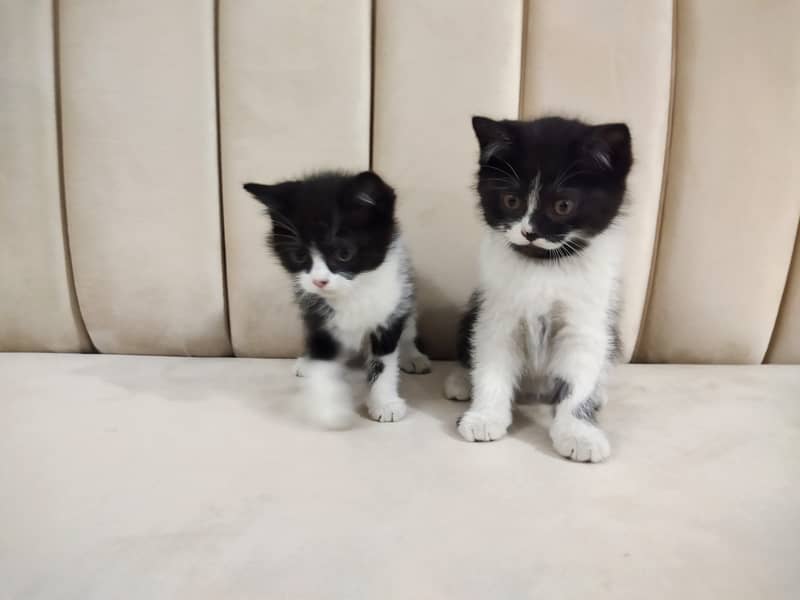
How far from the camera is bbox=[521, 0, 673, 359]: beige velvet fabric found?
4.17 ft

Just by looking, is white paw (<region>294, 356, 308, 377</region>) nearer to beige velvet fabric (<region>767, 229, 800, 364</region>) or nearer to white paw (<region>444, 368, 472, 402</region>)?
white paw (<region>444, 368, 472, 402</region>)

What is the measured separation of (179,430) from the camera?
102 cm

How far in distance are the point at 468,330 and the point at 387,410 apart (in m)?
0.25

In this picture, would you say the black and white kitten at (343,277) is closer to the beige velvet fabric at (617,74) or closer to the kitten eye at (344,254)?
the kitten eye at (344,254)

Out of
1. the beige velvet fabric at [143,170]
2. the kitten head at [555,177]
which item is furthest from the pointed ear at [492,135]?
the beige velvet fabric at [143,170]

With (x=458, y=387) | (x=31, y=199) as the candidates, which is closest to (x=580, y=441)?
(x=458, y=387)

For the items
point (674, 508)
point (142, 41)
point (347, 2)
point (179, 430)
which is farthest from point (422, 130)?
point (674, 508)

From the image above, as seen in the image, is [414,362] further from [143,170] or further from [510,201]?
[143,170]

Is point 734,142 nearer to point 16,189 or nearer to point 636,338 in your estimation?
point 636,338

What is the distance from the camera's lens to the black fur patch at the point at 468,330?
1.16 m

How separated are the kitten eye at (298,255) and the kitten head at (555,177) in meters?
0.36

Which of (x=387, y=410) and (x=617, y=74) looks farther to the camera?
(x=617, y=74)

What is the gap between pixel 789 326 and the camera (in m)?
1.38

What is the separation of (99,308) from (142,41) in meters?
0.63
